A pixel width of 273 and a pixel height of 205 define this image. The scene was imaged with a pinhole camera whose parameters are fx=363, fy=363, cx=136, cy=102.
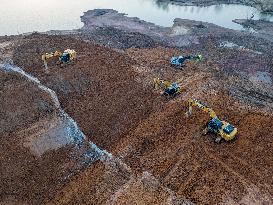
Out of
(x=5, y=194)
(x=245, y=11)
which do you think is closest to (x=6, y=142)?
(x=5, y=194)

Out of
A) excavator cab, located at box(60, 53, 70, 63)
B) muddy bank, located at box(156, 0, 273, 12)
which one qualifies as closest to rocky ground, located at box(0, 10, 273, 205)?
excavator cab, located at box(60, 53, 70, 63)

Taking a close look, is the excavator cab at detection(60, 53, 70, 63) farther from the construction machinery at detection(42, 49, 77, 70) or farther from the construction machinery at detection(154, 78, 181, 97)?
the construction machinery at detection(154, 78, 181, 97)

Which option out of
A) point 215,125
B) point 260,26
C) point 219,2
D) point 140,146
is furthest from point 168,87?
point 219,2

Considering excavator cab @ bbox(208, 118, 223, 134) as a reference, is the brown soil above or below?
below

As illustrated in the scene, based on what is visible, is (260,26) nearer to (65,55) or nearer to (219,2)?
(219,2)

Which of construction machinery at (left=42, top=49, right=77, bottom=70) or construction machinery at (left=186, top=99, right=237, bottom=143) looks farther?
construction machinery at (left=42, top=49, right=77, bottom=70)

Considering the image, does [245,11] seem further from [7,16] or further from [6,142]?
[6,142]
